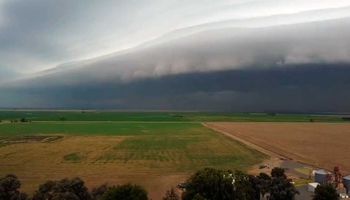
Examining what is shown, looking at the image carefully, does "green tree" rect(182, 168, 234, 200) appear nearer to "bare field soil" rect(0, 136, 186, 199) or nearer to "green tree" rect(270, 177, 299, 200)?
"green tree" rect(270, 177, 299, 200)

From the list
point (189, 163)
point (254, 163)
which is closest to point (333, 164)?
point (254, 163)

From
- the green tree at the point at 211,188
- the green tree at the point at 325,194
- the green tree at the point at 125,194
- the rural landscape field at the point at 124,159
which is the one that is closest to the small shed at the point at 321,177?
the rural landscape field at the point at 124,159

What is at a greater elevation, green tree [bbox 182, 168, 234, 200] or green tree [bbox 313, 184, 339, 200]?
green tree [bbox 182, 168, 234, 200]

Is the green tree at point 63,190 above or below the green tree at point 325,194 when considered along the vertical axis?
above

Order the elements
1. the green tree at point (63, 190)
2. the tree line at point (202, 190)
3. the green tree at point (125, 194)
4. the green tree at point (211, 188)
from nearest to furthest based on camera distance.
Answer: the green tree at point (125, 194), the tree line at point (202, 190), the green tree at point (211, 188), the green tree at point (63, 190)

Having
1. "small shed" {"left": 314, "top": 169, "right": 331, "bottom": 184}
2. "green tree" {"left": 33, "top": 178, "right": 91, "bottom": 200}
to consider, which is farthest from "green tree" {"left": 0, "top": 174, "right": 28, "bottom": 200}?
A: "small shed" {"left": 314, "top": 169, "right": 331, "bottom": 184}

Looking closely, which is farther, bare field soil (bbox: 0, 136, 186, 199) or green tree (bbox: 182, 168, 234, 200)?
bare field soil (bbox: 0, 136, 186, 199)

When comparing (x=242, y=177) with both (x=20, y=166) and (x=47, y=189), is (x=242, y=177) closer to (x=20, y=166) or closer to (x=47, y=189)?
(x=47, y=189)

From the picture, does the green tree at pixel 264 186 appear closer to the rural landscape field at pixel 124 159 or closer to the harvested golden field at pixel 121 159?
the harvested golden field at pixel 121 159

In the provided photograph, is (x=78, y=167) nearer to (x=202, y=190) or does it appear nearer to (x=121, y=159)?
(x=121, y=159)
